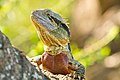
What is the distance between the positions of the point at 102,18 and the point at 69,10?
6.75 feet

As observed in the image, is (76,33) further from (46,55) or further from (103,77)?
(46,55)

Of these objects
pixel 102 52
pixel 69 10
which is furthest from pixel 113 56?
pixel 69 10

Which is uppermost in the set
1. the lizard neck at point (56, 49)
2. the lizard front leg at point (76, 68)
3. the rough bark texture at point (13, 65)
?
the lizard neck at point (56, 49)

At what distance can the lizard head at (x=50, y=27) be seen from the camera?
3.84m

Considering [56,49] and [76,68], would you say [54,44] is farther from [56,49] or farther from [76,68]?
[76,68]

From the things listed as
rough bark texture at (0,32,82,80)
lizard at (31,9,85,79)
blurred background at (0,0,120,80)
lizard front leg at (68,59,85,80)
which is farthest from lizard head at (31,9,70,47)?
blurred background at (0,0,120,80)

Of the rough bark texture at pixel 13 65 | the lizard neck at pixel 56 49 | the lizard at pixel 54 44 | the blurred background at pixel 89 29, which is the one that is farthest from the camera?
the blurred background at pixel 89 29

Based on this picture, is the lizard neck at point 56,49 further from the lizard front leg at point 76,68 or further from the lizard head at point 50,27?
the lizard front leg at point 76,68

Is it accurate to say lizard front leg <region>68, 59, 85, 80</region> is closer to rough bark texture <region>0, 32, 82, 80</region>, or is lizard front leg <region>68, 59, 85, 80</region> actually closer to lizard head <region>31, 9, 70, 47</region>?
lizard head <region>31, 9, 70, 47</region>

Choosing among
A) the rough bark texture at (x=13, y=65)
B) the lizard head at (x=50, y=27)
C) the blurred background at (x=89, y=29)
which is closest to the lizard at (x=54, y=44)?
the lizard head at (x=50, y=27)

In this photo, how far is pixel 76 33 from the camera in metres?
9.73

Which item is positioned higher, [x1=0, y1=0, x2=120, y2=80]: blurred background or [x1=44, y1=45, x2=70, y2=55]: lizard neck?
[x1=0, y1=0, x2=120, y2=80]: blurred background

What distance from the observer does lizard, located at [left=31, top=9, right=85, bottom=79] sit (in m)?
3.77

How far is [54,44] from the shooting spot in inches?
157
